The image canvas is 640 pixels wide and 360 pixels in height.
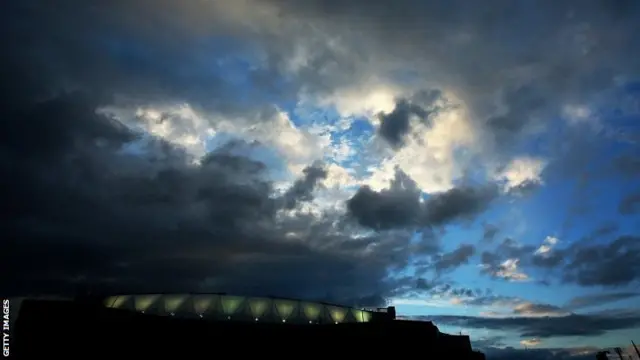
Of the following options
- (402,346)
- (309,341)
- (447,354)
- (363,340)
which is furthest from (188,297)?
(447,354)

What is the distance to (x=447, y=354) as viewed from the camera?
3733 inches

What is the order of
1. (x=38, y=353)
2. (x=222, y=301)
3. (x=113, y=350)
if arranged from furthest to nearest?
1. (x=222, y=301)
2. (x=113, y=350)
3. (x=38, y=353)

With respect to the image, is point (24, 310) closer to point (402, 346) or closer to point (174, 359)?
point (174, 359)

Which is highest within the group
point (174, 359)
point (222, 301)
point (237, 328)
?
point (222, 301)

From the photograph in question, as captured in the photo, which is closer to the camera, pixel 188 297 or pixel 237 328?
pixel 237 328

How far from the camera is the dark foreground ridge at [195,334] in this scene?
77.4m

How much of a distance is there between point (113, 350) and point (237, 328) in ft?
84.6

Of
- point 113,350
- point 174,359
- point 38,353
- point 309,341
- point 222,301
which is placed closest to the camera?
point 38,353

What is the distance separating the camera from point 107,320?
267ft

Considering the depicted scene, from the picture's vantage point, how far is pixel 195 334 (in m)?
89.4

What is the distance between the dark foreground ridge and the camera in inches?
3049

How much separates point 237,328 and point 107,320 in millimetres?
27456

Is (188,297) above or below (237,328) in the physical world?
above

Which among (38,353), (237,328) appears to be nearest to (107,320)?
(38,353)
